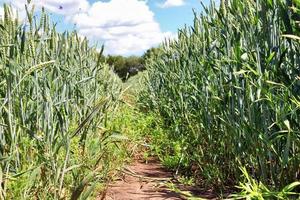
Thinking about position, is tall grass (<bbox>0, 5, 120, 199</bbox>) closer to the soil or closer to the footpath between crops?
the footpath between crops

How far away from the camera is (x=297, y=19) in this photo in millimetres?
2062

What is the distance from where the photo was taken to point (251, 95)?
2422 mm

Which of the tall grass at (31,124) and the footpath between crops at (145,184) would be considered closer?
the tall grass at (31,124)

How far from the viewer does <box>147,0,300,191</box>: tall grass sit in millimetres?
2143

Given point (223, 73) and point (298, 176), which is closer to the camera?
point (298, 176)

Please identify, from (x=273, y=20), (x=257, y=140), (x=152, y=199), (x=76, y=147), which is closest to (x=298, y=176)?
(x=257, y=140)

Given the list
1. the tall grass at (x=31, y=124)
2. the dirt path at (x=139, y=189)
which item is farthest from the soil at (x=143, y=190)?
the tall grass at (x=31, y=124)

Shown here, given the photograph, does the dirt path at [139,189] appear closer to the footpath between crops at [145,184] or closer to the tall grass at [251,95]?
the footpath between crops at [145,184]

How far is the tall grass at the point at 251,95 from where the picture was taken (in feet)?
7.03

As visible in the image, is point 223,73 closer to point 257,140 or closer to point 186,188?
point 257,140

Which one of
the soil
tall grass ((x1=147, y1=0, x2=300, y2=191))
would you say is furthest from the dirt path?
tall grass ((x1=147, y1=0, x2=300, y2=191))

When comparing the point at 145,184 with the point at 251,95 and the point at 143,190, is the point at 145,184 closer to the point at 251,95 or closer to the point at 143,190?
the point at 143,190

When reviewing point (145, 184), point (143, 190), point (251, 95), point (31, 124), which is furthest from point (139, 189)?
point (251, 95)

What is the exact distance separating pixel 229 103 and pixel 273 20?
0.65m
